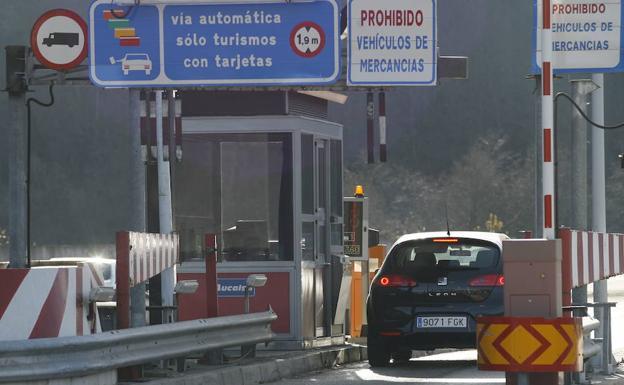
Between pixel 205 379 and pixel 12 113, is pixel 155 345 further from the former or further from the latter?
pixel 12 113

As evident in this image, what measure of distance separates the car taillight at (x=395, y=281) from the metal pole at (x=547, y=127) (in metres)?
6.11

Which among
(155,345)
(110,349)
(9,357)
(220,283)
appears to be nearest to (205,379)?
(155,345)

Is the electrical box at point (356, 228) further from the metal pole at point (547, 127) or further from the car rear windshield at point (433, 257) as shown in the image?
the metal pole at point (547, 127)

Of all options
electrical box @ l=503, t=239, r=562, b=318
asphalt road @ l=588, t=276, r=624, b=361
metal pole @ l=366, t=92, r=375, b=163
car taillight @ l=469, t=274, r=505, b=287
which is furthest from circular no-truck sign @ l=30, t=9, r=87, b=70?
asphalt road @ l=588, t=276, r=624, b=361

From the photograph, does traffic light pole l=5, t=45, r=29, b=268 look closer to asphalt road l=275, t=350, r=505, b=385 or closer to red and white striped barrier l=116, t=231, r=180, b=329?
red and white striped barrier l=116, t=231, r=180, b=329

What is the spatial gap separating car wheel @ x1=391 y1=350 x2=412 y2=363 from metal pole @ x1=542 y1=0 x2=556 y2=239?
777 cm

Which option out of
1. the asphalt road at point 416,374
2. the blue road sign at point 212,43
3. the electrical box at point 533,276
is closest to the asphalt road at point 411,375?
the asphalt road at point 416,374

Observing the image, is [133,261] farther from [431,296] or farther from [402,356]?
[402,356]

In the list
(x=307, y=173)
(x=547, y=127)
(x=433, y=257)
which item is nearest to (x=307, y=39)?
(x=307, y=173)

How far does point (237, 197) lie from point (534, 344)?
822 centimetres

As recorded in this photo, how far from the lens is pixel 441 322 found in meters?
16.5

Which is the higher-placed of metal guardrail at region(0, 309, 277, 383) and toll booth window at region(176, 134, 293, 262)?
toll booth window at region(176, 134, 293, 262)

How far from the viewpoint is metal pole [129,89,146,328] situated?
45.7 ft

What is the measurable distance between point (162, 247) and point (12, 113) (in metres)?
1.78
